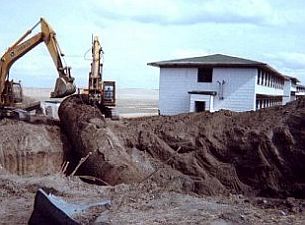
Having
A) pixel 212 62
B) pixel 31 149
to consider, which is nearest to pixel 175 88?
pixel 212 62

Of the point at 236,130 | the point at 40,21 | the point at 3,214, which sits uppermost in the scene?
the point at 40,21

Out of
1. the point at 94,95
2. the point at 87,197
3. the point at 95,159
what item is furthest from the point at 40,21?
the point at 87,197

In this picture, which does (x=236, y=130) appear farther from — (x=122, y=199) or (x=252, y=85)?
(x=252, y=85)

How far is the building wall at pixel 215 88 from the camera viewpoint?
2934cm

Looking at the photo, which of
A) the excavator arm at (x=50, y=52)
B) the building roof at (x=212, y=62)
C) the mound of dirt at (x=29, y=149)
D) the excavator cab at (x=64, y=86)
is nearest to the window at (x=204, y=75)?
the building roof at (x=212, y=62)

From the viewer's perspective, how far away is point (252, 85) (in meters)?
29.3

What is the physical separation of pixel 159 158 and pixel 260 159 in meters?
2.67

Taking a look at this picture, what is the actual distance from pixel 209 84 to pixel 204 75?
82cm

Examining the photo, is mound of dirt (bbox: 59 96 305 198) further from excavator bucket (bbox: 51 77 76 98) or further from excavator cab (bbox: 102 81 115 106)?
excavator cab (bbox: 102 81 115 106)

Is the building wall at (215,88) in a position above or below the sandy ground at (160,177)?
above

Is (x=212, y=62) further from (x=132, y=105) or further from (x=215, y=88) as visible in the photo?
(x=132, y=105)

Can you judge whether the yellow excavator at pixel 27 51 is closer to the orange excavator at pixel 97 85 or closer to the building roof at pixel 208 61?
the orange excavator at pixel 97 85

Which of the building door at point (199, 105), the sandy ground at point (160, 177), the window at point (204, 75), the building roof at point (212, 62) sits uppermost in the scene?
the building roof at point (212, 62)

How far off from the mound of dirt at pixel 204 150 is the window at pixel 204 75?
53.0 ft
